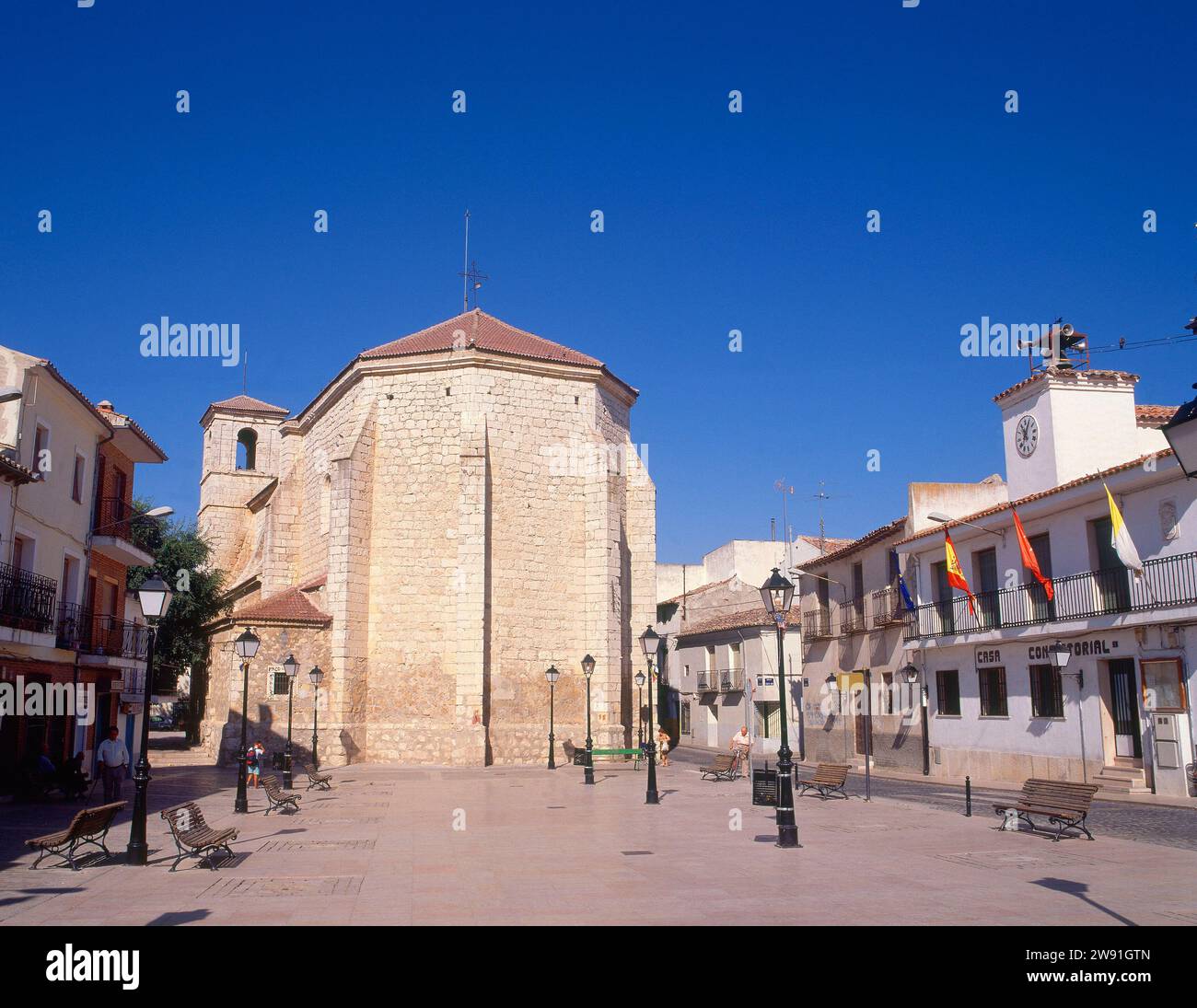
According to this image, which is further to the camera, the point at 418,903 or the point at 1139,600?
the point at 1139,600

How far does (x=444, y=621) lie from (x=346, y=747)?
4.18m

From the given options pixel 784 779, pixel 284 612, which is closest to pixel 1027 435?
pixel 784 779

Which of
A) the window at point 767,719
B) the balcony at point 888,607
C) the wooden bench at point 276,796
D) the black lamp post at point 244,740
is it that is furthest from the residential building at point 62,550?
the window at point 767,719

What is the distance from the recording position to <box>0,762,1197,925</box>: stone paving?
7828 mm

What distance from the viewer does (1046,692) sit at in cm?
2128

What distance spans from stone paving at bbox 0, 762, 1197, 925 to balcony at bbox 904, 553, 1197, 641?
235 inches

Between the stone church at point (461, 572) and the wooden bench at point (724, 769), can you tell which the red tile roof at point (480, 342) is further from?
the wooden bench at point (724, 769)

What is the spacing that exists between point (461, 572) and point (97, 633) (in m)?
8.93

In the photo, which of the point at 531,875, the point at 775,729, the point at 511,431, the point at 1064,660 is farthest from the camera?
the point at 775,729

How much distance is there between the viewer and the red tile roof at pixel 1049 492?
1778cm

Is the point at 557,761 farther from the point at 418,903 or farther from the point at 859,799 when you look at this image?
A: the point at 418,903

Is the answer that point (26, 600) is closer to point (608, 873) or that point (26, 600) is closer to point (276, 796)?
point (276, 796)

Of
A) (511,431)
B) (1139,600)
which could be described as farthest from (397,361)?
(1139,600)
